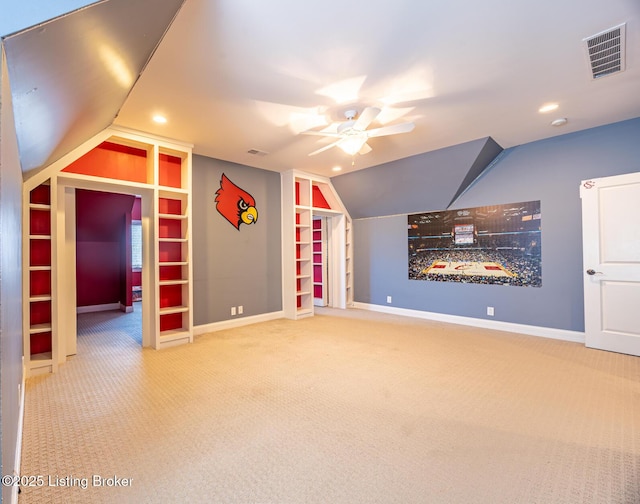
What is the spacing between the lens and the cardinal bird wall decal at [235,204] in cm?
486

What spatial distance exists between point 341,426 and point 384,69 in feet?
9.22

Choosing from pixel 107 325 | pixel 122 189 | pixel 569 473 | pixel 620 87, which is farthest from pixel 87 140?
pixel 620 87

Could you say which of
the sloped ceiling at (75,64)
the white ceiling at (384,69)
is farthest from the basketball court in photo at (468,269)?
the sloped ceiling at (75,64)

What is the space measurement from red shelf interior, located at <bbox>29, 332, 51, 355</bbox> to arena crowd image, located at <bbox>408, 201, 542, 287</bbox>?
5.32 meters

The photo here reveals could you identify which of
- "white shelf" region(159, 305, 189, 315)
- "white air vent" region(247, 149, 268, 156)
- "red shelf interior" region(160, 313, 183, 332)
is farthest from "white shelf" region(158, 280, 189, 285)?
"white air vent" region(247, 149, 268, 156)

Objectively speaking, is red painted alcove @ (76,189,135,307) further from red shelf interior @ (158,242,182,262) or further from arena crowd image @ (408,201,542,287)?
arena crowd image @ (408,201,542,287)

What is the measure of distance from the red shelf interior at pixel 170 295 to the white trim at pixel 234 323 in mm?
489

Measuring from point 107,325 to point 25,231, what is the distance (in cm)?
287

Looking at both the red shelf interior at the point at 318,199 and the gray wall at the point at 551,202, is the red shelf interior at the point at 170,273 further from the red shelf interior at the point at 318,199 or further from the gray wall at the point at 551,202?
the gray wall at the point at 551,202

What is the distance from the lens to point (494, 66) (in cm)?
251

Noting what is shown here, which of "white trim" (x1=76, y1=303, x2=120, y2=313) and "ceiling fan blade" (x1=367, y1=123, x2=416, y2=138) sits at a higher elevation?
"ceiling fan blade" (x1=367, y1=123, x2=416, y2=138)

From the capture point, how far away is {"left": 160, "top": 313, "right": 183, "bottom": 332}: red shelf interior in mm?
4258

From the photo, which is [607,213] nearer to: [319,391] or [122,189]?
[319,391]

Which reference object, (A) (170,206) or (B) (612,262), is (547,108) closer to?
(B) (612,262)
